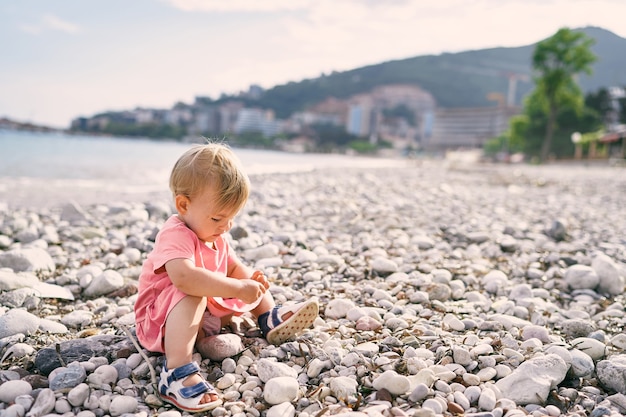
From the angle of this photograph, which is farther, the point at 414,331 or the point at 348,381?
the point at 414,331

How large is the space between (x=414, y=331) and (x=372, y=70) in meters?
161

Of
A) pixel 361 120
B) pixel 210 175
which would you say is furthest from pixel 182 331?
pixel 361 120

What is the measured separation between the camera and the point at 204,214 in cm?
172

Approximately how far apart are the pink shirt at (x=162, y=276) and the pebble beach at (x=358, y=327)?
0.09 metres

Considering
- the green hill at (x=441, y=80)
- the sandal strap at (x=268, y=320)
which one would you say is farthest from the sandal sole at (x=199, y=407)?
the green hill at (x=441, y=80)

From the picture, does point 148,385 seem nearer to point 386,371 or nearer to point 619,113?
point 386,371

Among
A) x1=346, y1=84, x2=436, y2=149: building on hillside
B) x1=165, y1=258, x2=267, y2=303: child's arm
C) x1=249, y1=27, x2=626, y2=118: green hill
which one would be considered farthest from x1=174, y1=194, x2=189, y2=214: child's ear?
x1=249, y1=27, x2=626, y2=118: green hill

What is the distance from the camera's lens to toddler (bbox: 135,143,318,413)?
5.25 ft

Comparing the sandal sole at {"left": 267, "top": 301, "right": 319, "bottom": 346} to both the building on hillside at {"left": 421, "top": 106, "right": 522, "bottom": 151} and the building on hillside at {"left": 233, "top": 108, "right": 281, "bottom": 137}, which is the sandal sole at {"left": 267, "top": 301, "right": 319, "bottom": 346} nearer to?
the building on hillside at {"left": 233, "top": 108, "right": 281, "bottom": 137}

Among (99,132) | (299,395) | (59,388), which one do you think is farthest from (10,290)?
(99,132)

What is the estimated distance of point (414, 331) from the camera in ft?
6.54

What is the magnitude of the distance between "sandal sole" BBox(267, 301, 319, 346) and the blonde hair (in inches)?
20.0

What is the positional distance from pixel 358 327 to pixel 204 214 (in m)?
0.83

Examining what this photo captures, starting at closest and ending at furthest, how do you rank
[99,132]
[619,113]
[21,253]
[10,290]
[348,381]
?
[348,381] < [10,290] < [21,253] < [619,113] < [99,132]
